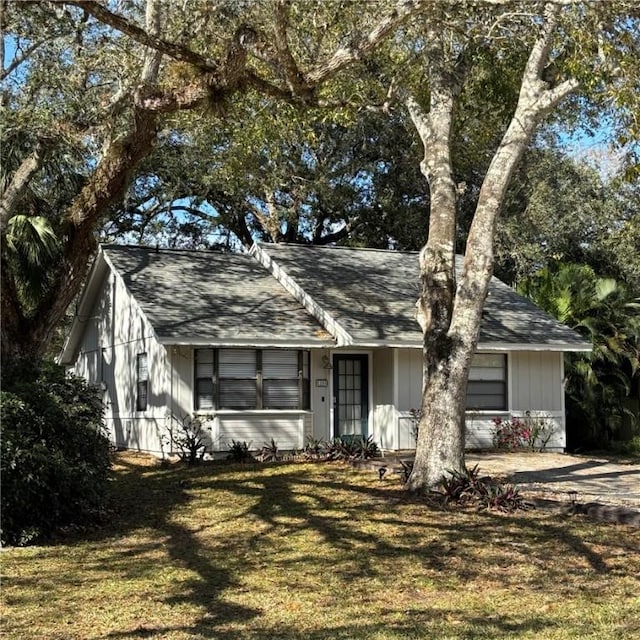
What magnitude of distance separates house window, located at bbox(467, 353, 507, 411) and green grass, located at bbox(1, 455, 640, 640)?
25.3ft

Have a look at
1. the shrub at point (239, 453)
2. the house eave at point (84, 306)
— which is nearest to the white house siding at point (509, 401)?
the shrub at point (239, 453)

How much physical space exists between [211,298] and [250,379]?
2.42m

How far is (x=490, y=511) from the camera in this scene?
10984 millimetres

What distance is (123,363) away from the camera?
66.5ft

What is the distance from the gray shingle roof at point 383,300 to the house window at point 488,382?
2.08 feet

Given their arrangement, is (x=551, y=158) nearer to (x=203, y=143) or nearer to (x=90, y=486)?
(x=203, y=143)

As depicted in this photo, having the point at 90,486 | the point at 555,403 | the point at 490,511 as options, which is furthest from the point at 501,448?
the point at 90,486

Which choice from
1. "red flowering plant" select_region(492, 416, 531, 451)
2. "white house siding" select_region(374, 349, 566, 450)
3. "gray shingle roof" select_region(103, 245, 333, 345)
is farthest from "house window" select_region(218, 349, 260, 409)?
"red flowering plant" select_region(492, 416, 531, 451)

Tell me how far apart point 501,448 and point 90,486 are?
1162cm

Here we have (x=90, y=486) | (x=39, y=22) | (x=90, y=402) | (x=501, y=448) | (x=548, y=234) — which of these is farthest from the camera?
(x=548, y=234)

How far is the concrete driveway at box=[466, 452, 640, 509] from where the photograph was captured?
39.5 feet

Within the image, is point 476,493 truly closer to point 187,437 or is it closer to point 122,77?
point 187,437

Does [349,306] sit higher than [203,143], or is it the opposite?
[203,143]

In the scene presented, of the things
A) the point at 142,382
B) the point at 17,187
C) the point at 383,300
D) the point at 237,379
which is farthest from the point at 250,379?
the point at 17,187
